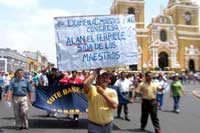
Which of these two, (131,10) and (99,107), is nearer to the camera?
(99,107)

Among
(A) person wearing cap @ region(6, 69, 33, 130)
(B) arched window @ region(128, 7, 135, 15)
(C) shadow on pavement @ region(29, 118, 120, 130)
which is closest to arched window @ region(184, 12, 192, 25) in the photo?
(B) arched window @ region(128, 7, 135, 15)

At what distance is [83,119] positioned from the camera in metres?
13.4

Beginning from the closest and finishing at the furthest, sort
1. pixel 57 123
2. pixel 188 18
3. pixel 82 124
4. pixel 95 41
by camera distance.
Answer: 1. pixel 95 41
2. pixel 82 124
3. pixel 57 123
4. pixel 188 18

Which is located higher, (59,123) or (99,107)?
(99,107)

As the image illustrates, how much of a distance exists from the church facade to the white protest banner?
66524mm

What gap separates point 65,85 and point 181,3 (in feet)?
254

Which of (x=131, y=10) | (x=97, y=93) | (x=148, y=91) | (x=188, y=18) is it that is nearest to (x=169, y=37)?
(x=188, y=18)

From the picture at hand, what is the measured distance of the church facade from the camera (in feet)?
262

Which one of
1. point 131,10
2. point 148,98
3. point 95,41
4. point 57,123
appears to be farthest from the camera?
point 131,10

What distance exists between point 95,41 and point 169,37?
7303cm

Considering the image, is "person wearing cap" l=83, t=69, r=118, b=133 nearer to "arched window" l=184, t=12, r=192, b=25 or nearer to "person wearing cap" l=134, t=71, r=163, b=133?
"person wearing cap" l=134, t=71, r=163, b=133

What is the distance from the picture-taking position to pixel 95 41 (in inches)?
427

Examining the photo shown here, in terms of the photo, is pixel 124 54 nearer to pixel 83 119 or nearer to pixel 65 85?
pixel 65 85

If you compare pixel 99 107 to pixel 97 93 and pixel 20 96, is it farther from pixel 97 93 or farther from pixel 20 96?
pixel 20 96
